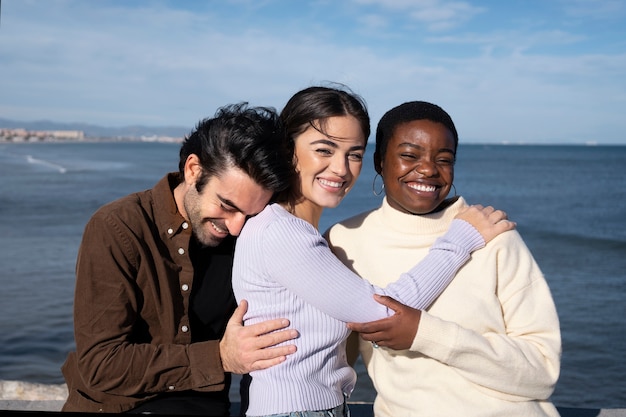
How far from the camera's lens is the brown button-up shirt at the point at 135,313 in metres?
2.75

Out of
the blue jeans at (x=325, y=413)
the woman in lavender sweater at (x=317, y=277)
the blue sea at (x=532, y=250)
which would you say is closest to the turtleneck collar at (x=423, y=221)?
the woman in lavender sweater at (x=317, y=277)

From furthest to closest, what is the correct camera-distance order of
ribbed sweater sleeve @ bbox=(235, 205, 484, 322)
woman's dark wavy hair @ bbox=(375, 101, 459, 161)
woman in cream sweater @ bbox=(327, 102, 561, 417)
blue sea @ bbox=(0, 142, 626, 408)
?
blue sea @ bbox=(0, 142, 626, 408) → woman's dark wavy hair @ bbox=(375, 101, 459, 161) → woman in cream sweater @ bbox=(327, 102, 561, 417) → ribbed sweater sleeve @ bbox=(235, 205, 484, 322)

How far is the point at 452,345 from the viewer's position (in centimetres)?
264

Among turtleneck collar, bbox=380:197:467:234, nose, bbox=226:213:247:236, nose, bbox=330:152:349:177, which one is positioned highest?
nose, bbox=330:152:349:177

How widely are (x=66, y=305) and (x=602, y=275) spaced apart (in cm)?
933

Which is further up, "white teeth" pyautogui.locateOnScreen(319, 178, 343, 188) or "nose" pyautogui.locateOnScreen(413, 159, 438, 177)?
"nose" pyautogui.locateOnScreen(413, 159, 438, 177)

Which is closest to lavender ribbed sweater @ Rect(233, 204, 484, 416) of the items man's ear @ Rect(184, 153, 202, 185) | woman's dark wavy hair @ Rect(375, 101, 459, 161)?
man's ear @ Rect(184, 153, 202, 185)

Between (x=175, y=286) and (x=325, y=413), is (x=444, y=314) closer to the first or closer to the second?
(x=325, y=413)

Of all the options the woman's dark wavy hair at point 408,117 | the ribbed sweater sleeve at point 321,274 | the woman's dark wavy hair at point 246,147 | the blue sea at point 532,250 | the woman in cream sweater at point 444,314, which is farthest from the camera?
the blue sea at point 532,250

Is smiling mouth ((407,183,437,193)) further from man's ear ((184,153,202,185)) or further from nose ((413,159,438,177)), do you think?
man's ear ((184,153,202,185))

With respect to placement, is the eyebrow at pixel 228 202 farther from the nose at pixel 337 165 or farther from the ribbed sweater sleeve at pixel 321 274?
the nose at pixel 337 165

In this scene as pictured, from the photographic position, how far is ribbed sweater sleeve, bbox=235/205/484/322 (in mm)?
2549

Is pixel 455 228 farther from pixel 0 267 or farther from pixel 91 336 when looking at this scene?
pixel 0 267

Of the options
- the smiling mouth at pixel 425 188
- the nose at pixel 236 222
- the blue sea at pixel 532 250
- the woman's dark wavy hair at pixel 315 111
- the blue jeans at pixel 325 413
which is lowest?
the blue sea at pixel 532 250
